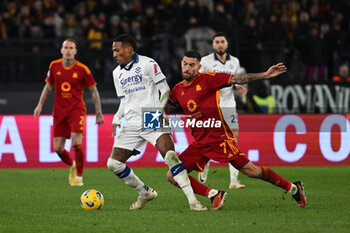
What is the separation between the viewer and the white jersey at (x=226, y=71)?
12180mm

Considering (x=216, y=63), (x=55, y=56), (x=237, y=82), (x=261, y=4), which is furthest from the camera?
(x=261, y=4)

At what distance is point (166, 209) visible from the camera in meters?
9.23

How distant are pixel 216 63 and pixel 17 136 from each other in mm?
5430

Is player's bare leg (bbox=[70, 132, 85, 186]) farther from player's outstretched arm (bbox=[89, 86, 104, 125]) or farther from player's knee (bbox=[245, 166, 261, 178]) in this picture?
player's knee (bbox=[245, 166, 261, 178])

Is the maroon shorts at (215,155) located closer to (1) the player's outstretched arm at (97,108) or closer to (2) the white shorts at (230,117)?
(2) the white shorts at (230,117)

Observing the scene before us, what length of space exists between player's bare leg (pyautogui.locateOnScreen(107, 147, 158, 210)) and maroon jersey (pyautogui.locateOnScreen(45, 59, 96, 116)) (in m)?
3.56

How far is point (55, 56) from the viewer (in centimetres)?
1958

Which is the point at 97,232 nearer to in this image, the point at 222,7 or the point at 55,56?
the point at 55,56

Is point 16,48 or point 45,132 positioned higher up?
point 16,48

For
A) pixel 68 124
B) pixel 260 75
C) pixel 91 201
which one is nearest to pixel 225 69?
pixel 68 124

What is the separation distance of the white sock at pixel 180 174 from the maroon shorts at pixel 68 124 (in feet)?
13.2

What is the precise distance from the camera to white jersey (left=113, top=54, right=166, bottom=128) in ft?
30.8

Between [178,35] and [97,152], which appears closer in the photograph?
[97,152]

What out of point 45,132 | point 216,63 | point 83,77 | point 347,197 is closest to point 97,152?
point 45,132
